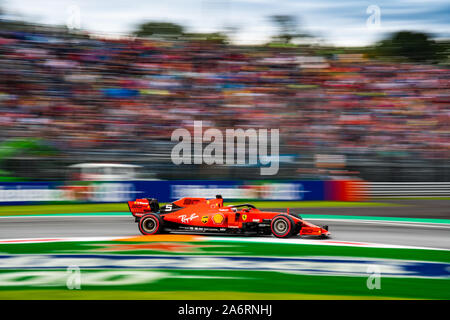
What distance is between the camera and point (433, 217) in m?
12.8

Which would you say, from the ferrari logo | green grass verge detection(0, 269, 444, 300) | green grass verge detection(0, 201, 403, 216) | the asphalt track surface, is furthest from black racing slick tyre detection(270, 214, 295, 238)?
green grass verge detection(0, 201, 403, 216)

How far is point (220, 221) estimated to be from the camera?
29.8ft

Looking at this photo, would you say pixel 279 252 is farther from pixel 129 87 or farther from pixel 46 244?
pixel 129 87

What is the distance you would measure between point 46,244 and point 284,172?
352 inches

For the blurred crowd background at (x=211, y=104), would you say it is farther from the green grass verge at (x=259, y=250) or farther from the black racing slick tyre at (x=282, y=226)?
the black racing slick tyre at (x=282, y=226)

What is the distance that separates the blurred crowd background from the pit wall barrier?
31 centimetres

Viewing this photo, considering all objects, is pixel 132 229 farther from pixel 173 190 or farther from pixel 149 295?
pixel 149 295

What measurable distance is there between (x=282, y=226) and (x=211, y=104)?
9663 mm

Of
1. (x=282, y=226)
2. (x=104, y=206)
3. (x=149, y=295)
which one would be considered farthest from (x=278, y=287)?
(x=104, y=206)

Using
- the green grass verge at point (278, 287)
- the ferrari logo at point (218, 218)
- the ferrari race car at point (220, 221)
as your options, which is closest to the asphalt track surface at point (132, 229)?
the ferrari race car at point (220, 221)

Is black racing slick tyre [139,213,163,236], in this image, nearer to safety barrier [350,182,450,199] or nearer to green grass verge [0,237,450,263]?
green grass verge [0,237,450,263]

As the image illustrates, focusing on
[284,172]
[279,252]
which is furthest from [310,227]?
[284,172]

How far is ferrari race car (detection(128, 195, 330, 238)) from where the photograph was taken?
8.88 metres

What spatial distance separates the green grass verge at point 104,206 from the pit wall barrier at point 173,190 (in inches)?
7.3
